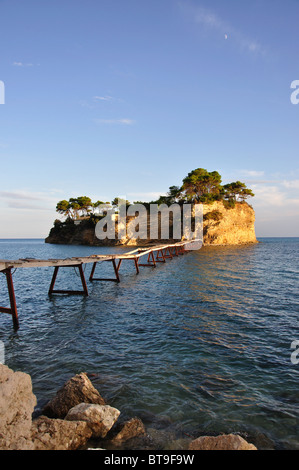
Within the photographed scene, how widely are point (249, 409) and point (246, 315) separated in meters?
7.72

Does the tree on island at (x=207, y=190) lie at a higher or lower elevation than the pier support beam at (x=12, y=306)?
higher

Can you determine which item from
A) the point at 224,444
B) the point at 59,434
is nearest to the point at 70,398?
the point at 59,434

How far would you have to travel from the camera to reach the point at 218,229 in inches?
2936

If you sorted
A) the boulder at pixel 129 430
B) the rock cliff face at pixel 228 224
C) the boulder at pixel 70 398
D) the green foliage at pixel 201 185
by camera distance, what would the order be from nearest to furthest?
the boulder at pixel 129 430 → the boulder at pixel 70 398 → the rock cliff face at pixel 228 224 → the green foliage at pixel 201 185

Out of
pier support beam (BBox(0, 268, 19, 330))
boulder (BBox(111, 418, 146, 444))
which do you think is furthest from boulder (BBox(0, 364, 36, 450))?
pier support beam (BBox(0, 268, 19, 330))

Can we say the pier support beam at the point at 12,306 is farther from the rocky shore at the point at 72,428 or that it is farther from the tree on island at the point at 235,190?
the tree on island at the point at 235,190

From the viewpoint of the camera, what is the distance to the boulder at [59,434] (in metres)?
4.44

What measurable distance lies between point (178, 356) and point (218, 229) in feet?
226

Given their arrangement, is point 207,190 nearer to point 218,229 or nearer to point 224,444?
point 218,229

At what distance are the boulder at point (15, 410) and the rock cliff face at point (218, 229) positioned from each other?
7061cm

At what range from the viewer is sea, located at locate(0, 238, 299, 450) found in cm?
569

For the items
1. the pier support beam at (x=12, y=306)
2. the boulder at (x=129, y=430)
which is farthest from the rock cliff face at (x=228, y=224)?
the boulder at (x=129, y=430)
